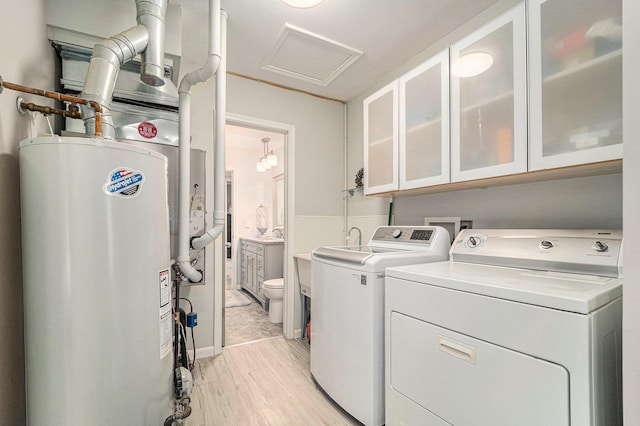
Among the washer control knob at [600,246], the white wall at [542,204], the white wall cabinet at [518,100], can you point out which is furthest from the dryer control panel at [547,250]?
the white wall cabinet at [518,100]

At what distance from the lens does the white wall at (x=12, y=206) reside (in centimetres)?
99

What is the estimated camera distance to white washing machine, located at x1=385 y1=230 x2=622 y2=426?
0.83 metres

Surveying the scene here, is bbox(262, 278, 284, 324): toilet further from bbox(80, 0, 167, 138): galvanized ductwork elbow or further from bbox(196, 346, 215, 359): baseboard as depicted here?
bbox(80, 0, 167, 138): galvanized ductwork elbow

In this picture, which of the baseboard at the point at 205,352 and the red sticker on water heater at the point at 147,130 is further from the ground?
the red sticker on water heater at the point at 147,130

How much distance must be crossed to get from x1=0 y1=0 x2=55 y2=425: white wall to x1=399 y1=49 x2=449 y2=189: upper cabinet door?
1970mm

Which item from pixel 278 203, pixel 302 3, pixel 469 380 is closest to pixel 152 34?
pixel 302 3

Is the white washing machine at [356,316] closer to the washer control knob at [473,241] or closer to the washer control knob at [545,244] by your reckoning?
the washer control knob at [473,241]

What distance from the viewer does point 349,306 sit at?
62.2 inches

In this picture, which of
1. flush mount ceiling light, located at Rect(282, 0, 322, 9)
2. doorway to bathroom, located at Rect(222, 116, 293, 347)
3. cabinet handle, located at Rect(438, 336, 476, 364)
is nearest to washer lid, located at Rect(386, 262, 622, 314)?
cabinet handle, located at Rect(438, 336, 476, 364)

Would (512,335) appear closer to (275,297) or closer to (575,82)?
(575,82)

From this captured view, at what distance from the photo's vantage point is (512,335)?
37.2 inches

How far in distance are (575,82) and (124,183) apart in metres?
1.83

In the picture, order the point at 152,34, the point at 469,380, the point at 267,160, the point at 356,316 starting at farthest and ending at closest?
the point at 267,160 → the point at 356,316 → the point at 152,34 → the point at 469,380
